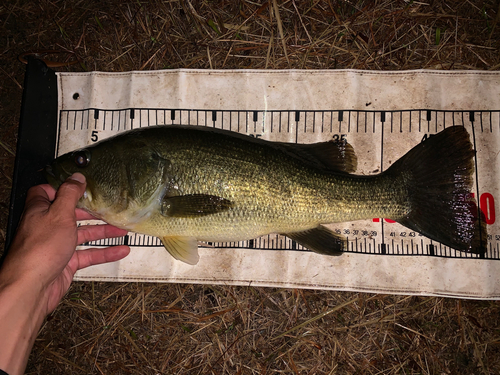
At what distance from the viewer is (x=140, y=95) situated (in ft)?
10.6

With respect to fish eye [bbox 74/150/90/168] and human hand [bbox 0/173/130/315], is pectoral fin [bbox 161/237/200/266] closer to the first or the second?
human hand [bbox 0/173/130/315]

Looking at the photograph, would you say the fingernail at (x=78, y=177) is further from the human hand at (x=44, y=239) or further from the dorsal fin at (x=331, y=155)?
the dorsal fin at (x=331, y=155)

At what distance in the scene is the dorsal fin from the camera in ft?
9.07

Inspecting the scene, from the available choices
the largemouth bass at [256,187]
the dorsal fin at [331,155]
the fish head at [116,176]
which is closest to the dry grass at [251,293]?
the largemouth bass at [256,187]

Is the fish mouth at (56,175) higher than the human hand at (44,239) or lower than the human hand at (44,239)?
higher

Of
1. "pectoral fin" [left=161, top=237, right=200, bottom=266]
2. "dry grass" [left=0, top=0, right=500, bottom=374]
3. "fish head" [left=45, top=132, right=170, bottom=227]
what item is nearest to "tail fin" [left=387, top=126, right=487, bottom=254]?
"dry grass" [left=0, top=0, right=500, bottom=374]

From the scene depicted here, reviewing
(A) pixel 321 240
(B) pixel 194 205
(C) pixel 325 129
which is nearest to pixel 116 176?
(B) pixel 194 205

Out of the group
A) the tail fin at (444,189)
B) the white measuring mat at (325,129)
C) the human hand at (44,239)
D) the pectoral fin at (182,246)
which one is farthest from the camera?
the white measuring mat at (325,129)

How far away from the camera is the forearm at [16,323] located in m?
2.07

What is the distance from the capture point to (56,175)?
248 cm

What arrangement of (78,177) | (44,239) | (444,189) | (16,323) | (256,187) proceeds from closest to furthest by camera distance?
(16,323) → (44,239) → (78,177) → (256,187) → (444,189)

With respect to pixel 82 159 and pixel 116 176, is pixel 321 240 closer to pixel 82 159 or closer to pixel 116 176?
pixel 116 176

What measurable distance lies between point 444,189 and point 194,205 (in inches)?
79.3

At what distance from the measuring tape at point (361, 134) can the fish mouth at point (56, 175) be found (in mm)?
765
